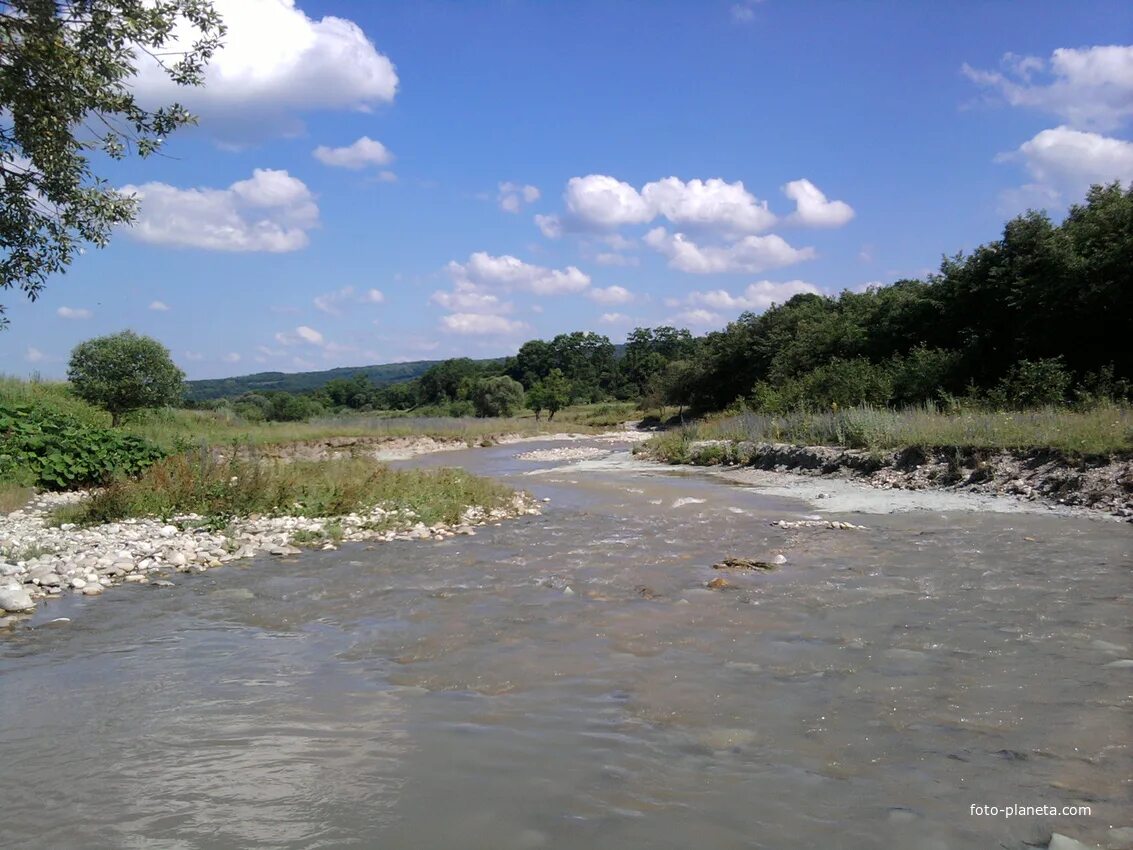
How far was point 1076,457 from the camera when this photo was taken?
1386cm

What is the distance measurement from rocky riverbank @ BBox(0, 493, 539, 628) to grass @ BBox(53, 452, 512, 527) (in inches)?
13.0

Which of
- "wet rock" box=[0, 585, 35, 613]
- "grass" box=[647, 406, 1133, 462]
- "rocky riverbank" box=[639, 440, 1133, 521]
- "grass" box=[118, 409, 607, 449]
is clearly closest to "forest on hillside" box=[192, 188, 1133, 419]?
"grass" box=[647, 406, 1133, 462]

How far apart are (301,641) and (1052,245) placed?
26.2 metres

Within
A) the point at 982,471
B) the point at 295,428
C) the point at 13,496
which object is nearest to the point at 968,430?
the point at 982,471

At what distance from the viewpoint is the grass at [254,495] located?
1196 centimetres

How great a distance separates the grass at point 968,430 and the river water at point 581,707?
19.0ft

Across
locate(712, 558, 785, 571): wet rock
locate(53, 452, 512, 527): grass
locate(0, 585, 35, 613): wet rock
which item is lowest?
locate(712, 558, 785, 571): wet rock

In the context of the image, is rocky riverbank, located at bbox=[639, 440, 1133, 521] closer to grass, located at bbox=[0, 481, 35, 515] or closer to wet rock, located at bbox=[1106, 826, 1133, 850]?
wet rock, located at bbox=[1106, 826, 1133, 850]

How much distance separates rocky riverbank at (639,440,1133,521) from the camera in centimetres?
1262

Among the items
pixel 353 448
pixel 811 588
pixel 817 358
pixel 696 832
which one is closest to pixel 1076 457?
pixel 811 588

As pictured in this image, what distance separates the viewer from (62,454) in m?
15.4

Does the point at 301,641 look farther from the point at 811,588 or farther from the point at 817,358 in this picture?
the point at 817,358

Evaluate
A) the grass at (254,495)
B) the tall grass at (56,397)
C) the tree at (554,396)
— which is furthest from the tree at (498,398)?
the grass at (254,495)

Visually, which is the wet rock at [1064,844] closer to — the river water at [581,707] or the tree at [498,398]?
the river water at [581,707]
